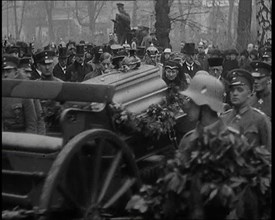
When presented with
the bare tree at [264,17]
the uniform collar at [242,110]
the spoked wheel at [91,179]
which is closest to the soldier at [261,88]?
the uniform collar at [242,110]

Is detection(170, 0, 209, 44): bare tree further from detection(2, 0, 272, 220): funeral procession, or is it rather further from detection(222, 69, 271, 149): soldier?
detection(2, 0, 272, 220): funeral procession

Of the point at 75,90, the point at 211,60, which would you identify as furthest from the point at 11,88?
the point at 211,60

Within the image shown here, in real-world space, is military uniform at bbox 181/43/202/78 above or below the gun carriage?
below

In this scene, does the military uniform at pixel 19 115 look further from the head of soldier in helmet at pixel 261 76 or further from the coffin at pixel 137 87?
the head of soldier in helmet at pixel 261 76

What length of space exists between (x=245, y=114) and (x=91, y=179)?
2363 mm

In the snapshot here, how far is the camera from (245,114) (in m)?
6.49

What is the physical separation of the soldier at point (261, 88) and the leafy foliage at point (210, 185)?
331 cm

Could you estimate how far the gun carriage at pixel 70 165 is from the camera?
443 cm

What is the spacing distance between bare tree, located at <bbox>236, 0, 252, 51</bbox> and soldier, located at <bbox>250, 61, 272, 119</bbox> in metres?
13.9

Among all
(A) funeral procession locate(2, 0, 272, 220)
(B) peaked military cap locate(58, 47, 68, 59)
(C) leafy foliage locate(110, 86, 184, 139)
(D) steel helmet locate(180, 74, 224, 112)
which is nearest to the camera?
(A) funeral procession locate(2, 0, 272, 220)

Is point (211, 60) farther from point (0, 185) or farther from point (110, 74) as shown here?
point (0, 185)

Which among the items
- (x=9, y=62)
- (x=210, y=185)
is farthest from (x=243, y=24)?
(x=210, y=185)

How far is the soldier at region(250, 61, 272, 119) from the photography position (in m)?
7.82

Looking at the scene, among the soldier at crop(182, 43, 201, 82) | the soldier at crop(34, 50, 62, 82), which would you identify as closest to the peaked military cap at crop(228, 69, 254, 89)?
the soldier at crop(34, 50, 62, 82)
